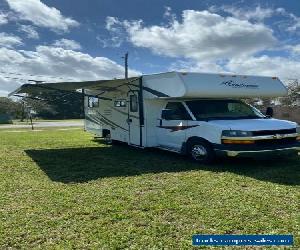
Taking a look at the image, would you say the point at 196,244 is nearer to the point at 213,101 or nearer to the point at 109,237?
the point at 109,237

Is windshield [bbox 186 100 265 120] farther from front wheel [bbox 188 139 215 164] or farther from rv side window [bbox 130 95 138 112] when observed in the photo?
rv side window [bbox 130 95 138 112]

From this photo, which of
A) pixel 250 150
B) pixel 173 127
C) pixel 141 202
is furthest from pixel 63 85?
pixel 141 202

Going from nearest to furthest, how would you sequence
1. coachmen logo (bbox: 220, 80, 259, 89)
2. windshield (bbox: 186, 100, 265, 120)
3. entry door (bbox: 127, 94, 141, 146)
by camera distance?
windshield (bbox: 186, 100, 265, 120), coachmen logo (bbox: 220, 80, 259, 89), entry door (bbox: 127, 94, 141, 146)

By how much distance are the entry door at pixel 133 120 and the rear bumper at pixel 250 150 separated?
3.72 metres

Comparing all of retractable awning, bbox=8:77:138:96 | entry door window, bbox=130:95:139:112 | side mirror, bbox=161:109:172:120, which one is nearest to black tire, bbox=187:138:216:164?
side mirror, bbox=161:109:172:120

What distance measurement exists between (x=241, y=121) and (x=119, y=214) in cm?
521

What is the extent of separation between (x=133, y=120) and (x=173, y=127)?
6.96 feet

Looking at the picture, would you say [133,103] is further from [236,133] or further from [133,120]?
[236,133]

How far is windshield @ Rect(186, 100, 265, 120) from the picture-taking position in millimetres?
10290

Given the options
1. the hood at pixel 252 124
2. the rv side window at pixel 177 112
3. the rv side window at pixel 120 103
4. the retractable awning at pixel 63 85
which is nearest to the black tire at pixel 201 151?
the hood at pixel 252 124

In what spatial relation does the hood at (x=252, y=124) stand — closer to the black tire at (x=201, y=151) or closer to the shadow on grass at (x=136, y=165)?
the black tire at (x=201, y=151)

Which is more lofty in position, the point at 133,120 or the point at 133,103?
the point at 133,103

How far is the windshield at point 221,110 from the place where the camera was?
1029cm

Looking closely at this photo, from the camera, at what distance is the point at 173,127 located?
1095cm
